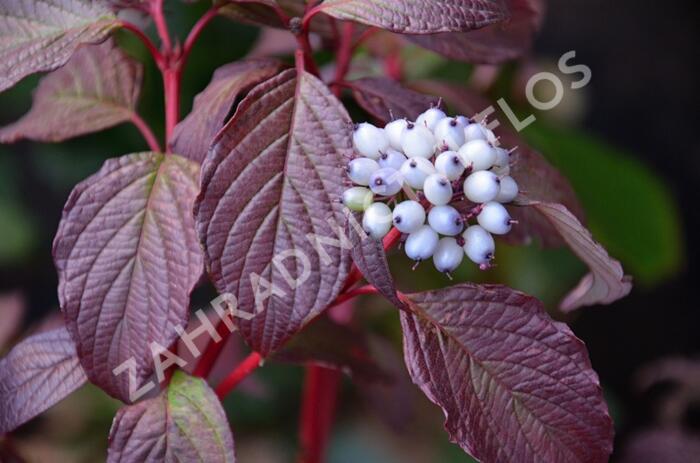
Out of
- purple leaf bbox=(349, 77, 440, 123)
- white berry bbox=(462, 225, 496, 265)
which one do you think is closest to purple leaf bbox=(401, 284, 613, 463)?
white berry bbox=(462, 225, 496, 265)

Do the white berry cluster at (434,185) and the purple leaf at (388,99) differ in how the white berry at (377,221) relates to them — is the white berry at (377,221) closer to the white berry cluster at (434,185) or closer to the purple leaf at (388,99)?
the white berry cluster at (434,185)

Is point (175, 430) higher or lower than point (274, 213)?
lower

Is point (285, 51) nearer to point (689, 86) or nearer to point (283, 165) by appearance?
point (283, 165)

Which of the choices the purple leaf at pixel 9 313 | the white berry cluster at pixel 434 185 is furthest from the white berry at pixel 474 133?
the purple leaf at pixel 9 313

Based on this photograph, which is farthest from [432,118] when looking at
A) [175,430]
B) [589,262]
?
[175,430]

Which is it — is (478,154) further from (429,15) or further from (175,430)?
(175,430)

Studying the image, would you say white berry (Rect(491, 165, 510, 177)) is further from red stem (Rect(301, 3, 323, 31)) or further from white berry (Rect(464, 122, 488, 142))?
red stem (Rect(301, 3, 323, 31))
